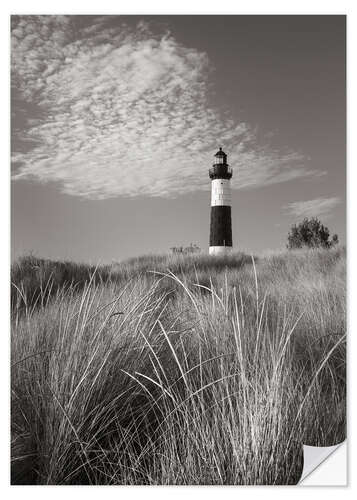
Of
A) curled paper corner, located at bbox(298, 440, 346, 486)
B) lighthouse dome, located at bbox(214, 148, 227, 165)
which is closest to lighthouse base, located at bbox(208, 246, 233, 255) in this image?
lighthouse dome, located at bbox(214, 148, 227, 165)

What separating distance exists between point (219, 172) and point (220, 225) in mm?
269

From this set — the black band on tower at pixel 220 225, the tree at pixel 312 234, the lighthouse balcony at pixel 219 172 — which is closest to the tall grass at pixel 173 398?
the tree at pixel 312 234

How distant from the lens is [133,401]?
201cm

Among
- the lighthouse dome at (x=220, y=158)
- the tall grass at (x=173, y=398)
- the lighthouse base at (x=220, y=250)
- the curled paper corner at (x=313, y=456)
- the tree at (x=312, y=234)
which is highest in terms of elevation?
the lighthouse dome at (x=220, y=158)

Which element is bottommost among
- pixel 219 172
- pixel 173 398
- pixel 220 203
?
pixel 173 398

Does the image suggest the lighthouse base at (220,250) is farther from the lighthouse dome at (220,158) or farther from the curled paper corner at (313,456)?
the curled paper corner at (313,456)

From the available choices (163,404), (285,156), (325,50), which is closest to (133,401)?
(163,404)

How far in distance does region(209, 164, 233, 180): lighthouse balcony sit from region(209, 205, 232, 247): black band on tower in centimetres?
16

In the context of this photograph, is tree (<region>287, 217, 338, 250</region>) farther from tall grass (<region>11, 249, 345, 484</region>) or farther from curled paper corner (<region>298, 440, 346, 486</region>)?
curled paper corner (<region>298, 440, 346, 486</region>)

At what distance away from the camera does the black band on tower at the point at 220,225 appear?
230cm

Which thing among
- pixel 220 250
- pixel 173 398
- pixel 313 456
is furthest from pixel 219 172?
pixel 313 456

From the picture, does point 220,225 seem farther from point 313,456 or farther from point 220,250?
point 313,456

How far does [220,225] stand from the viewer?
232 centimetres
